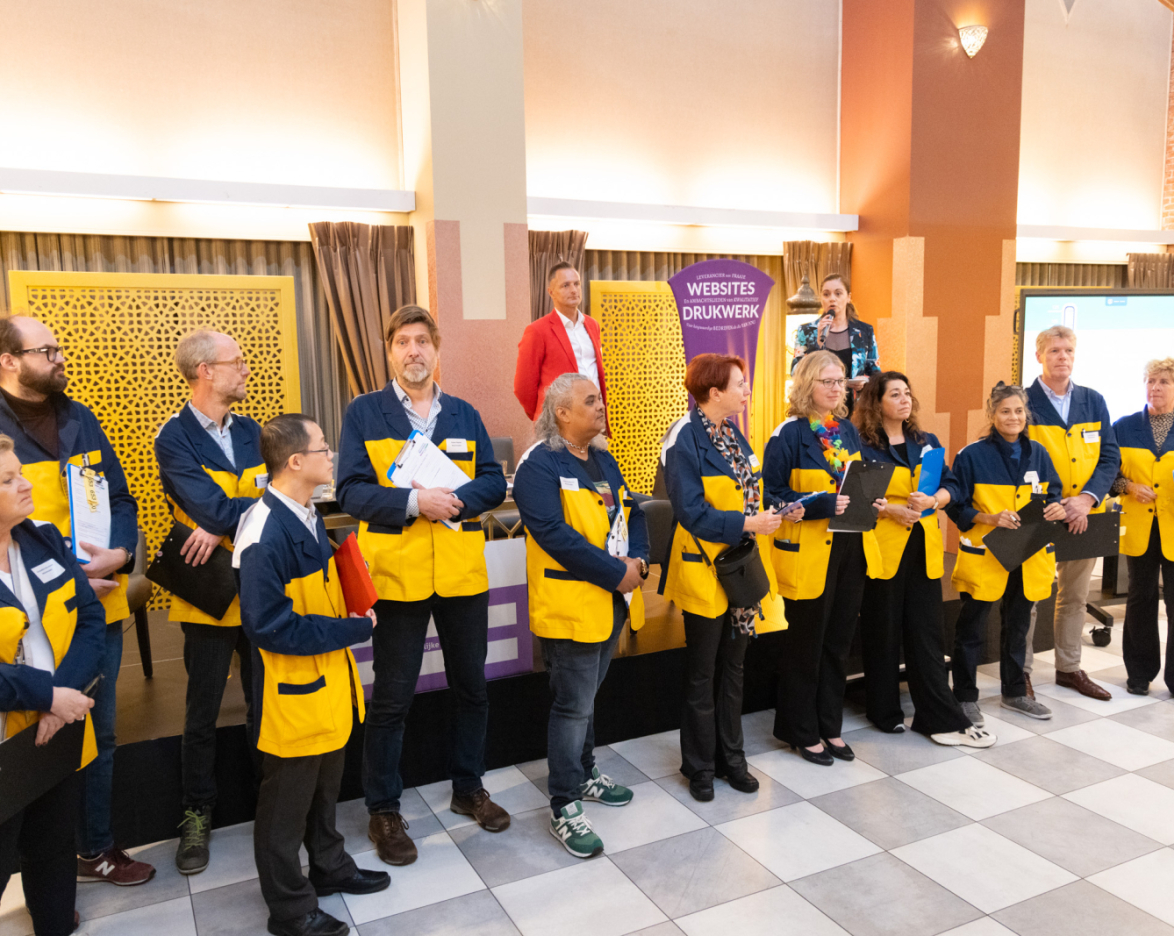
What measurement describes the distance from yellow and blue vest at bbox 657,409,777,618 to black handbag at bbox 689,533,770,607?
0.13ft

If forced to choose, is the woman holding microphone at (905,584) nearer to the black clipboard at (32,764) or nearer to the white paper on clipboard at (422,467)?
the white paper on clipboard at (422,467)

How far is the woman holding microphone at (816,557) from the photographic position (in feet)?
11.0

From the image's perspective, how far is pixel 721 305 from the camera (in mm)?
4711

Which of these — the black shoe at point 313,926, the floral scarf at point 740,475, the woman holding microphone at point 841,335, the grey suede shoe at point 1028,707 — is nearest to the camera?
the black shoe at point 313,926

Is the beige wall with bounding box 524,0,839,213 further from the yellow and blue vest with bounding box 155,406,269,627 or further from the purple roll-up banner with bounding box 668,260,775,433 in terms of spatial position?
the yellow and blue vest with bounding box 155,406,269,627

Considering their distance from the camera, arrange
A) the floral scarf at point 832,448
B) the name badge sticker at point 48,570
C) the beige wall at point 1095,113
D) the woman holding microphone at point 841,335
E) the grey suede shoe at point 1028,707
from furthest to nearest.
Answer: the beige wall at point 1095,113
the woman holding microphone at point 841,335
the grey suede shoe at point 1028,707
the floral scarf at point 832,448
the name badge sticker at point 48,570

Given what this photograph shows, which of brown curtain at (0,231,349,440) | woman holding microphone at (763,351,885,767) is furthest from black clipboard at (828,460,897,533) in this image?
brown curtain at (0,231,349,440)

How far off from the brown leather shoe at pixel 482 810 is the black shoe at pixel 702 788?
0.72 m

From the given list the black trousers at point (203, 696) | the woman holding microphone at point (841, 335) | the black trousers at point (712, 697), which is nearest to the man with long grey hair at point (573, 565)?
the black trousers at point (712, 697)

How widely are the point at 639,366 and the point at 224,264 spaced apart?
125 inches

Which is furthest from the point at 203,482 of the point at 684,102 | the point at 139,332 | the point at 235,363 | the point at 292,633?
the point at 684,102

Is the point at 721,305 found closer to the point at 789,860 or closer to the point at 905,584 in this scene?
the point at 905,584

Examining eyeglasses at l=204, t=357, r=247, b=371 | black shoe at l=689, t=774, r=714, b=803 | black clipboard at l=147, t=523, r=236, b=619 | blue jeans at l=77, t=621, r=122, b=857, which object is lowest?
black shoe at l=689, t=774, r=714, b=803

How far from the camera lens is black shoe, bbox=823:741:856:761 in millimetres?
3537
